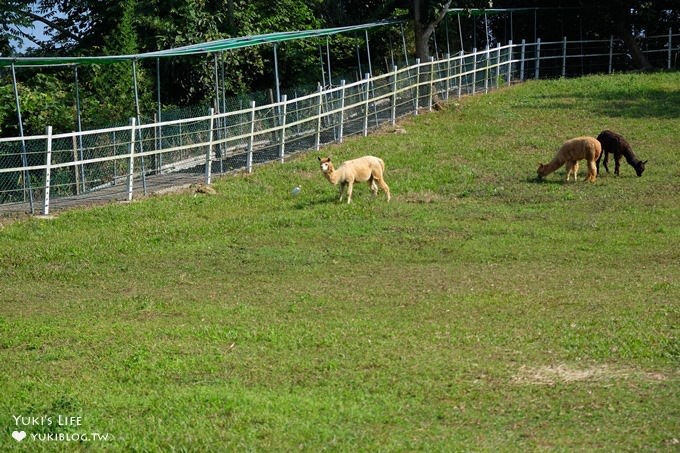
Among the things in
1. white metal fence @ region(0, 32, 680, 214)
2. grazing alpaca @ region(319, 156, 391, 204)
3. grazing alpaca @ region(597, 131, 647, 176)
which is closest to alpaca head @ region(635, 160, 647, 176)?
grazing alpaca @ region(597, 131, 647, 176)

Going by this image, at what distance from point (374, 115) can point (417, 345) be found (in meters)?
17.8

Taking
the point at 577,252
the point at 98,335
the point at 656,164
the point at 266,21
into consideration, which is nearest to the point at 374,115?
the point at 266,21

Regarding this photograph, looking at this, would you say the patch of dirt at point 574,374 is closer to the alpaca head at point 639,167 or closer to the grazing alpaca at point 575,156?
the grazing alpaca at point 575,156

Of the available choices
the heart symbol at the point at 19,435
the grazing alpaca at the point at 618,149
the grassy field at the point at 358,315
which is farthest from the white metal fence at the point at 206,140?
the heart symbol at the point at 19,435

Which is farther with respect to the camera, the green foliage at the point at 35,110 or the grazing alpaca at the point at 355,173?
the green foliage at the point at 35,110

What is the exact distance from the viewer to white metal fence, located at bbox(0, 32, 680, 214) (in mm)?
18297

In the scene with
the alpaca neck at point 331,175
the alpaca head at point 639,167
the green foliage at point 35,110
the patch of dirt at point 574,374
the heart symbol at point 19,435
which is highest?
the green foliage at point 35,110

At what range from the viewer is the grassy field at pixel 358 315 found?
25.6 feet

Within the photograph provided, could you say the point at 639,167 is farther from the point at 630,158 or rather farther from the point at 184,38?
the point at 184,38

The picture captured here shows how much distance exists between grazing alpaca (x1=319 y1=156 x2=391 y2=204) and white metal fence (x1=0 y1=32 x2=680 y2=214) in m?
3.15

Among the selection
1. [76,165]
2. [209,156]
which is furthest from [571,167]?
[76,165]

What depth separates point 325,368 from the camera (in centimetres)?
934

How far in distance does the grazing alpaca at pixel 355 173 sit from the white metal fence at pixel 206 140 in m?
3.15

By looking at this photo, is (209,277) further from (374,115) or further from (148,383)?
(374,115)
